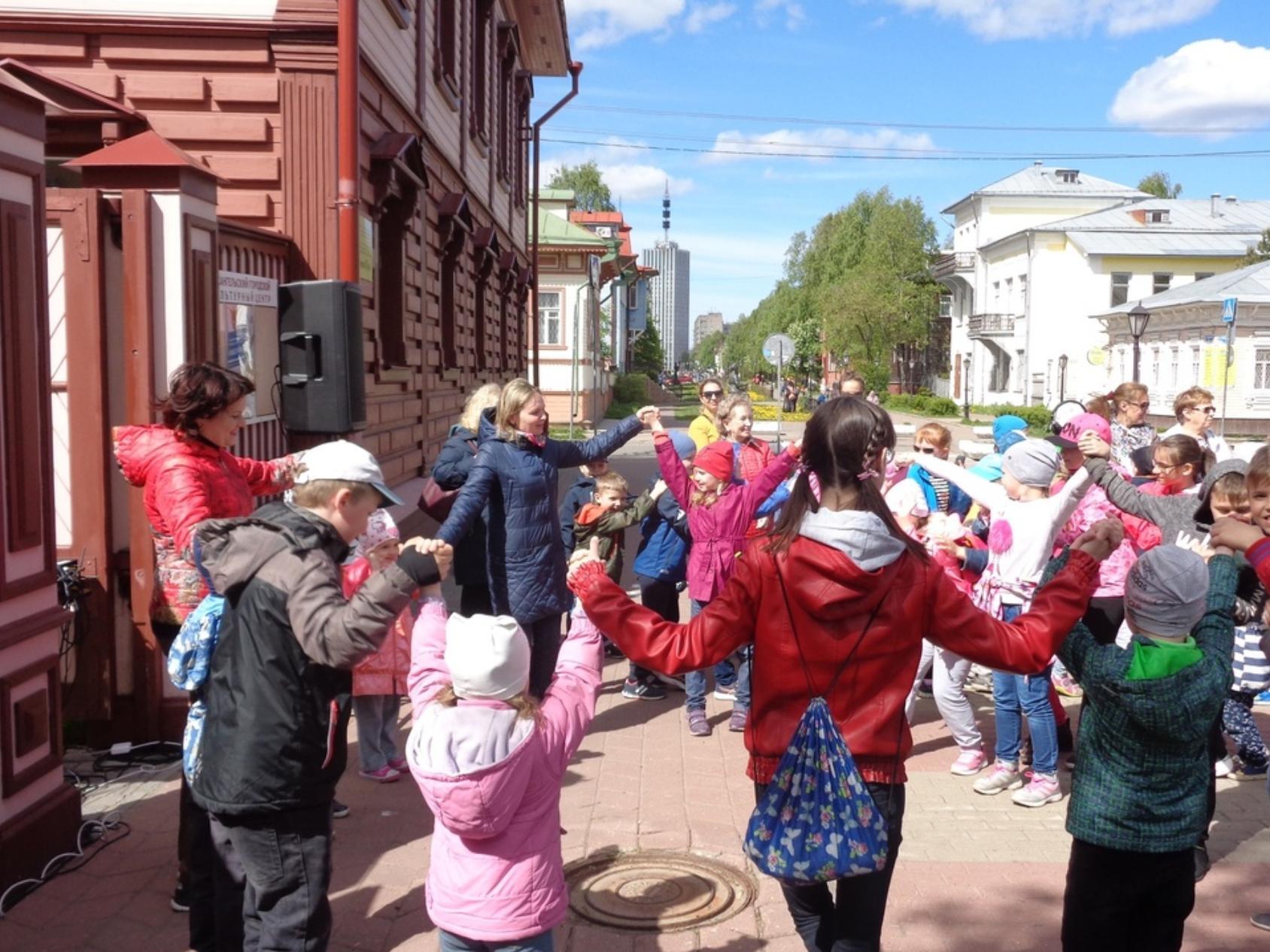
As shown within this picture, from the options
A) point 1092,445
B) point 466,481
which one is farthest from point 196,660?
point 1092,445

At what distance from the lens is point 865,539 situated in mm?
2875

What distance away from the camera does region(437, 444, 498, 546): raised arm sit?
5562 millimetres

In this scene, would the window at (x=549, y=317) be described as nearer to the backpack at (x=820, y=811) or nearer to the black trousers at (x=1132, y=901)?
the black trousers at (x=1132, y=901)

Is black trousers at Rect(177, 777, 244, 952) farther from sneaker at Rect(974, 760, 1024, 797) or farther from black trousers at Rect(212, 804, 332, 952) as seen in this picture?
sneaker at Rect(974, 760, 1024, 797)

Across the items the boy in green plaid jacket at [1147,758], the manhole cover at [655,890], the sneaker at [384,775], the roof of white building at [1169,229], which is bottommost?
the manhole cover at [655,890]

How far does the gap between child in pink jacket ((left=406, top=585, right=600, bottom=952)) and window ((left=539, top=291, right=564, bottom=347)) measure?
40.0m

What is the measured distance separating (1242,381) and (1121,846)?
158 ft

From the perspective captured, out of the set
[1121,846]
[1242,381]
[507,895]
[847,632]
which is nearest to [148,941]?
[507,895]

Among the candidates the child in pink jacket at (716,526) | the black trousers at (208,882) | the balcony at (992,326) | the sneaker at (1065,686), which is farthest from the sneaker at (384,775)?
the balcony at (992,326)

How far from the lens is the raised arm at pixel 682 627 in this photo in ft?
9.87

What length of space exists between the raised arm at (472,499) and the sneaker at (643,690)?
Result: 8.04ft

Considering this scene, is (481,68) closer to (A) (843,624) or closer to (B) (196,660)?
(B) (196,660)

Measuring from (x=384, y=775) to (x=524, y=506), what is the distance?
59.9 inches

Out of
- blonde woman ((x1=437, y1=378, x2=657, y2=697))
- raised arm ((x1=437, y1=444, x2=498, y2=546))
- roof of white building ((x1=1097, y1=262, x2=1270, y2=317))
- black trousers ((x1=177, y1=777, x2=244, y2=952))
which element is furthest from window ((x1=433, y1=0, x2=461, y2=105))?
roof of white building ((x1=1097, y1=262, x2=1270, y2=317))
